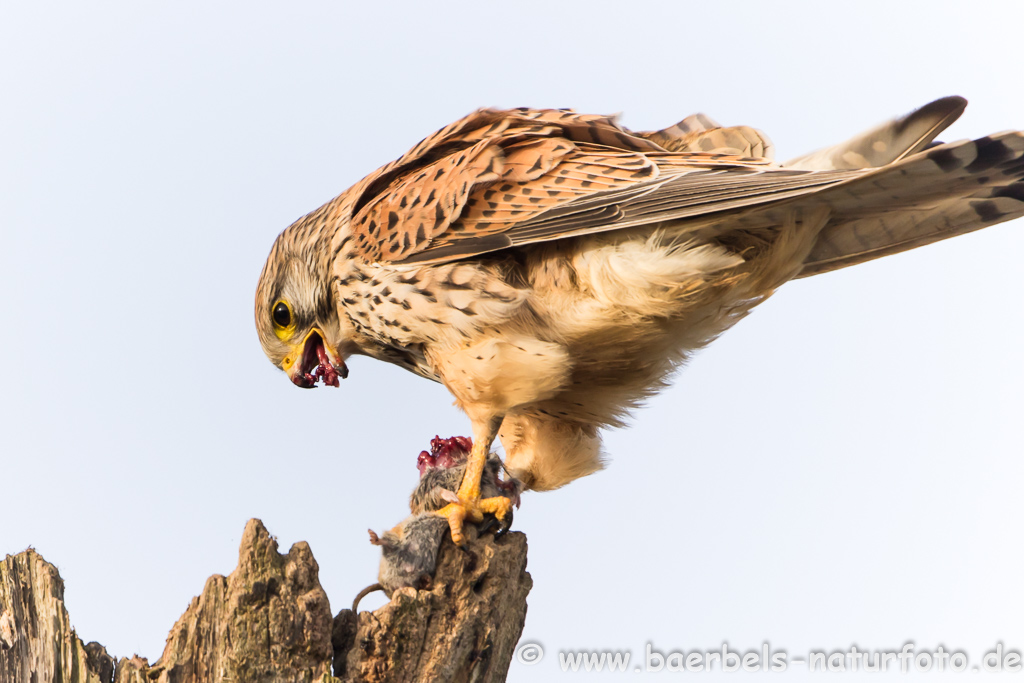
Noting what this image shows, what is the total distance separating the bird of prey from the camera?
3062 millimetres

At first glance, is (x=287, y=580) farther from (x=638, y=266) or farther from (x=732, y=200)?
(x=732, y=200)

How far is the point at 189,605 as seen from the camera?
9.44 ft

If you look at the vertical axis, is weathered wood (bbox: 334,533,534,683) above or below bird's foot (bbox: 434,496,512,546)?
below

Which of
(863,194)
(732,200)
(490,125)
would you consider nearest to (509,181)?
(490,125)

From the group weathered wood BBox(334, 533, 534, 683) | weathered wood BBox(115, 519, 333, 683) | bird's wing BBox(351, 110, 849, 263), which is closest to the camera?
weathered wood BBox(115, 519, 333, 683)

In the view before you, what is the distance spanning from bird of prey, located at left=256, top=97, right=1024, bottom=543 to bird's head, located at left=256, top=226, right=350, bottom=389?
0.02m

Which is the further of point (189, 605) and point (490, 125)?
point (490, 125)

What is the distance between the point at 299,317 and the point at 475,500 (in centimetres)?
120

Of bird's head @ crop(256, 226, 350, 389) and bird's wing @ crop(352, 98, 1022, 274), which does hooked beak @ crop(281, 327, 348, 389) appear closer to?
bird's head @ crop(256, 226, 350, 389)

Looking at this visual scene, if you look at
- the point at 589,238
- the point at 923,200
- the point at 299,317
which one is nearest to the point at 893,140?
the point at 923,200

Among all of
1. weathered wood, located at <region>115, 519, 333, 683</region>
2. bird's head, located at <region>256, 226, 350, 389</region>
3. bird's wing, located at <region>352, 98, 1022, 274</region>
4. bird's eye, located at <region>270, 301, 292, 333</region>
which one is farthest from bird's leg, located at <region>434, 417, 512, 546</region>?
bird's eye, located at <region>270, 301, 292, 333</region>

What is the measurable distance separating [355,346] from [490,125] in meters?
1.10

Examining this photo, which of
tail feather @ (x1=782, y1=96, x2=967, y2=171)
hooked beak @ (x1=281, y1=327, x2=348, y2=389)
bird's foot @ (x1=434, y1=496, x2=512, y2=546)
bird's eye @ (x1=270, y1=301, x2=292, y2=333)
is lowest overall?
bird's foot @ (x1=434, y1=496, x2=512, y2=546)

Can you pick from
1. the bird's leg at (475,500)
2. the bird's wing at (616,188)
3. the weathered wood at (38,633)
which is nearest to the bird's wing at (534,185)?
the bird's wing at (616,188)
